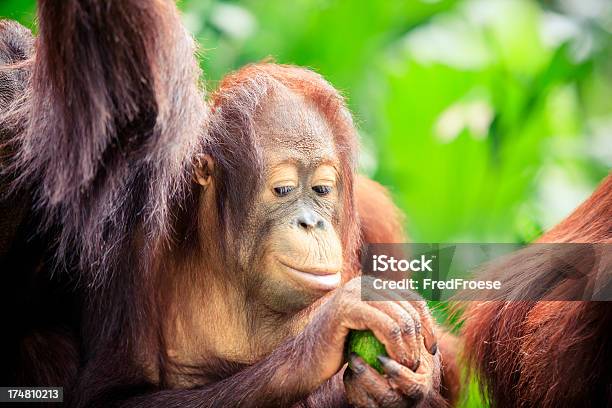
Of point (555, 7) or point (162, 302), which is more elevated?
point (555, 7)

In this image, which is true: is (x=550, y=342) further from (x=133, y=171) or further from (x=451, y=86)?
(x=451, y=86)

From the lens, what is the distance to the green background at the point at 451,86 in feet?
15.6

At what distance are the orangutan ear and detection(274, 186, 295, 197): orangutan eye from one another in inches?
8.5

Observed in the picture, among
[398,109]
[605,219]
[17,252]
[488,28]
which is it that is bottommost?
[605,219]

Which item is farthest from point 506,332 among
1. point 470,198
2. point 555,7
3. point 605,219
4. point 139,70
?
point 555,7

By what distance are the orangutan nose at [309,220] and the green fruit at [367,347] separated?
1.15 feet

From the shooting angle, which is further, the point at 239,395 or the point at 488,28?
the point at 488,28

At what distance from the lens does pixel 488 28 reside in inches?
209

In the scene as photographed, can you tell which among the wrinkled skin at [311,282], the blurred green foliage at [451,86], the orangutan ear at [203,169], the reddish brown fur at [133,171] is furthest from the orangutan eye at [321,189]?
the blurred green foliage at [451,86]

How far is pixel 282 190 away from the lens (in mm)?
2645

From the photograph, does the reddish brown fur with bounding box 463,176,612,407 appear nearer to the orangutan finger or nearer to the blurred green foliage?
the orangutan finger

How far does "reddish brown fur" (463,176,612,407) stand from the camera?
262 centimetres

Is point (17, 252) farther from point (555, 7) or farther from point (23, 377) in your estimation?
point (555, 7)

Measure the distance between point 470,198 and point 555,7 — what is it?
1514mm
